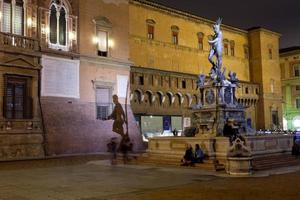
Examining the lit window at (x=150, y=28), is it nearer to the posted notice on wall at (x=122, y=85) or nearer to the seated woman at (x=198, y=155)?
the posted notice on wall at (x=122, y=85)

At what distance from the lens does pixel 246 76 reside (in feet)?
169

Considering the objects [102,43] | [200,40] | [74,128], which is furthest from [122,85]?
[200,40]

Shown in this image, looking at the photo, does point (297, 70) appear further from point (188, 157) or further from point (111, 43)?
point (188, 157)

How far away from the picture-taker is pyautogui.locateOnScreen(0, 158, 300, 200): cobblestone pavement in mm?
10164

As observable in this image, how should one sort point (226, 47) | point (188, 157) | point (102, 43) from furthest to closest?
point (226, 47) < point (102, 43) < point (188, 157)

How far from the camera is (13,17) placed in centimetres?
2436

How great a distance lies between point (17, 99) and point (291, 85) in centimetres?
4967

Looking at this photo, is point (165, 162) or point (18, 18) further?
point (18, 18)

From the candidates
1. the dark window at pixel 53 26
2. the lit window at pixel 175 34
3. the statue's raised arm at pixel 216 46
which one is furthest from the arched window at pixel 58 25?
the lit window at pixel 175 34

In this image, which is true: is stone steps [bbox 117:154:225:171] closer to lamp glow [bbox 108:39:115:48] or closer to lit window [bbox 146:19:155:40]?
lamp glow [bbox 108:39:115:48]

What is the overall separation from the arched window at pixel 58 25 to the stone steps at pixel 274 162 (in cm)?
1552

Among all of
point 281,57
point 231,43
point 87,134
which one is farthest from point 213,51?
point 281,57

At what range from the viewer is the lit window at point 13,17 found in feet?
79.2

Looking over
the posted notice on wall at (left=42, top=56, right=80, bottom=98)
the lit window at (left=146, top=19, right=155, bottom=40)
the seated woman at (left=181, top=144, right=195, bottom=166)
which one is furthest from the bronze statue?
the lit window at (left=146, top=19, right=155, bottom=40)
